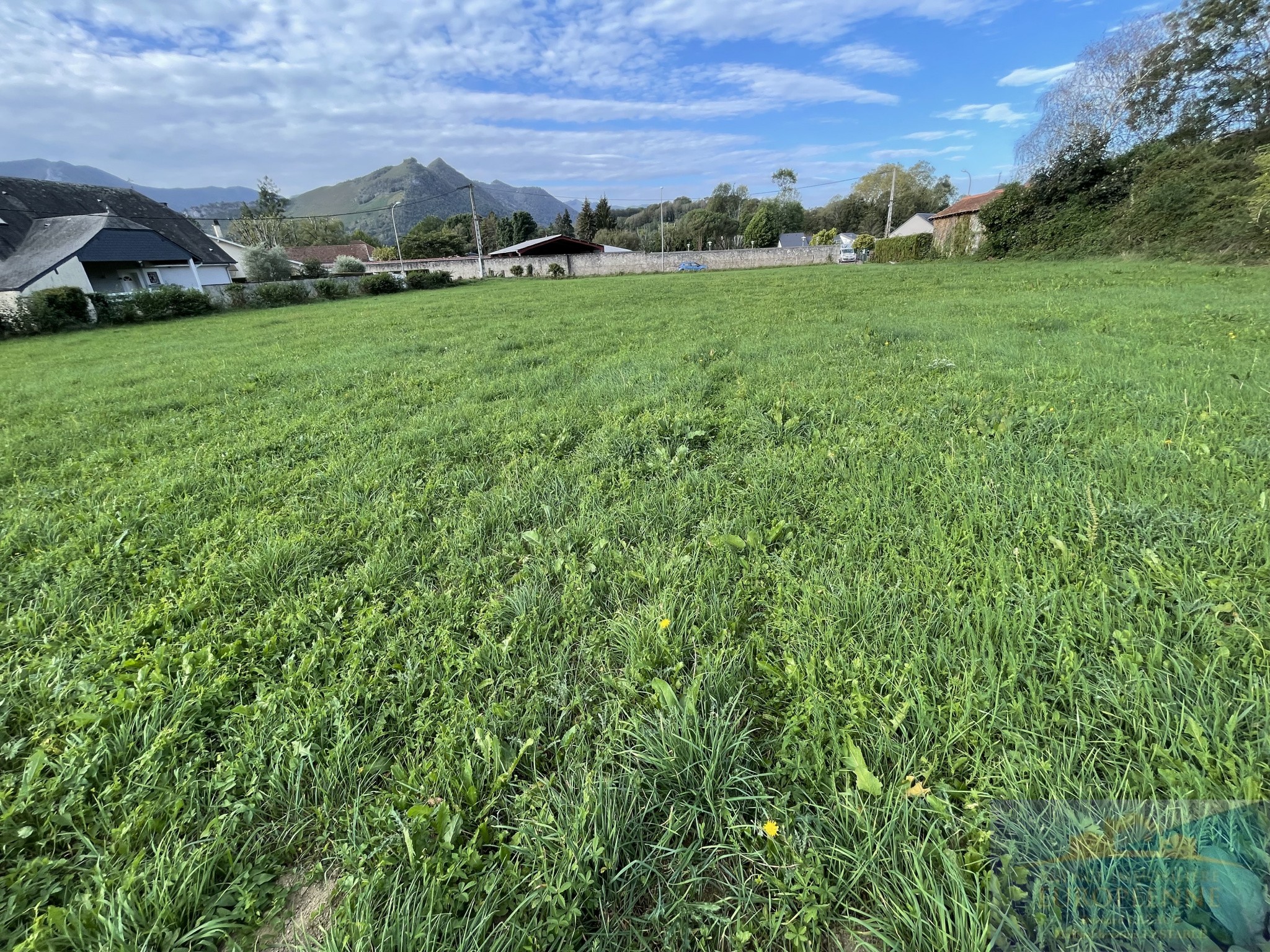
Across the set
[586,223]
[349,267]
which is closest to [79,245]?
Answer: [349,267]

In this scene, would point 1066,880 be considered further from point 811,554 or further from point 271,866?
point 271,866

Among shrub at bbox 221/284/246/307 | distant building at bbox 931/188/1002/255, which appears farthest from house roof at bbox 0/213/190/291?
distant building at bbox 931/188/1002/255

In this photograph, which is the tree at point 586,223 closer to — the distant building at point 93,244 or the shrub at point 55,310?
the distant building at point 93,244

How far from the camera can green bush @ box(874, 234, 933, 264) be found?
31547 mm

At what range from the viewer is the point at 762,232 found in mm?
67938

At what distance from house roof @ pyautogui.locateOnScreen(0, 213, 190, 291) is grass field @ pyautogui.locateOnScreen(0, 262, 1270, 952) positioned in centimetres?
2988

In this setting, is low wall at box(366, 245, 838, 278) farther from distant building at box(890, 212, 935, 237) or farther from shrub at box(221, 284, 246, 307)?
distant building at box(890, 212, 935, 237)

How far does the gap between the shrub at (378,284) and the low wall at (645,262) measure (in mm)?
12175

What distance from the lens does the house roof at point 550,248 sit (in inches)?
1538

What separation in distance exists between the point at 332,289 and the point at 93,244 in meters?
12.7

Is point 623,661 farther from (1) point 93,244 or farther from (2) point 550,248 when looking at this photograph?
(2) point 550,248

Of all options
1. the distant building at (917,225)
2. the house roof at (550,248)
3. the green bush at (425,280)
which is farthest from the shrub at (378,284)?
the distant building at (917,225)

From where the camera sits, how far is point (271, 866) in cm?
133

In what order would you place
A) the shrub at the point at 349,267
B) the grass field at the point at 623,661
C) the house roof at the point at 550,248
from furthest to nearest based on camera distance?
the shrub at the point at 349,267 → the house roof at the point at 550,248 → the grass field at the point at 623,661
